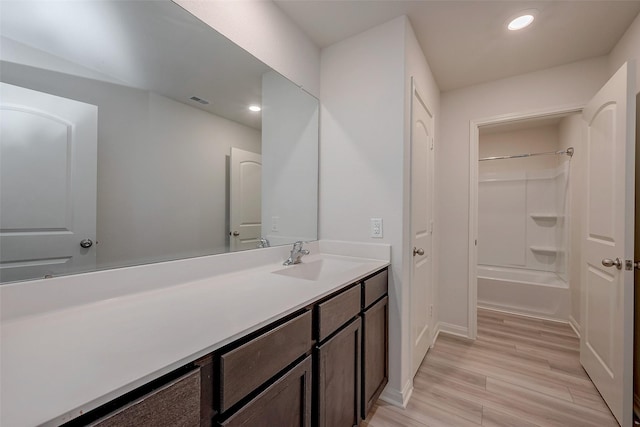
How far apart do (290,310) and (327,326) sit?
282mm

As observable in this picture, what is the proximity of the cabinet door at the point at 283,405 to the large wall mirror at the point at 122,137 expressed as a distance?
0.66m

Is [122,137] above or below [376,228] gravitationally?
above

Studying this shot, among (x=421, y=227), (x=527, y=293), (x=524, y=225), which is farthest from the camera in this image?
(x=524, y=225)

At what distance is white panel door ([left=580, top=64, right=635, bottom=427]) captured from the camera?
1.40 metres

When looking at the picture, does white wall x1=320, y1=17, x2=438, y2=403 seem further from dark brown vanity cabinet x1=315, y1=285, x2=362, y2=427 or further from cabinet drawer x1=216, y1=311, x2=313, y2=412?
cabinet drawer x1=216, y1=311, x2=313, y2=412

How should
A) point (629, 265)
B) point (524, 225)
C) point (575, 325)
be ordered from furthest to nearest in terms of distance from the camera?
point (524, 225)
point (575, 325)
point (629, 265)

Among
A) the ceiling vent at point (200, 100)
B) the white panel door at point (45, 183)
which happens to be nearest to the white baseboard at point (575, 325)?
the ceiling vent at point (200, 100)

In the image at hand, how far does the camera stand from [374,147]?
1716 millimetres

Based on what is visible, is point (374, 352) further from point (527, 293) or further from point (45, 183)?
point (527, 293)

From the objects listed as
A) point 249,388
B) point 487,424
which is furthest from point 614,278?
point 249,388

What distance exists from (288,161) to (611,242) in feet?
6.57

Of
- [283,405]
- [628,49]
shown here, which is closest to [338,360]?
[283,405]

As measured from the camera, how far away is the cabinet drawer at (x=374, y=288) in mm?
1376

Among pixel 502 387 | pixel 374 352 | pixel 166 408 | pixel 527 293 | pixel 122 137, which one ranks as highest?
pixel 122 137
